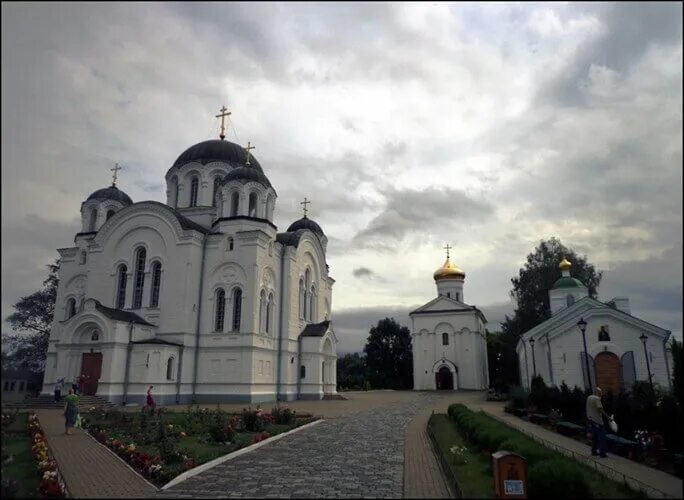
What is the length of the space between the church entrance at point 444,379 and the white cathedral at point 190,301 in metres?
17.3

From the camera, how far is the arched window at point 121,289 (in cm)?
3316

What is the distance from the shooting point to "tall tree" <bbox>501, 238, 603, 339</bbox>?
5059 centimetres

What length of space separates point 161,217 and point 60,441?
769 inches

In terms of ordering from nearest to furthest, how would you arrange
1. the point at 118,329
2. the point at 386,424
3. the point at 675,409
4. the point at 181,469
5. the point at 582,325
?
the point at 181,469
the point at 675,409
the point at 386,424
the point at 582,325
the point at 118,329

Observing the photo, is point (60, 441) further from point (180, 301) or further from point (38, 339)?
point (38, 339)

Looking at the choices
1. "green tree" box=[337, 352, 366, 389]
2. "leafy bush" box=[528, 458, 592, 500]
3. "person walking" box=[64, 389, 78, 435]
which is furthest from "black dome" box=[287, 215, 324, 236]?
"leafy bush" box=[528, 458, 592, 500]

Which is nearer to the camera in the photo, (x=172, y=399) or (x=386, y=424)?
(x=386, y=424)

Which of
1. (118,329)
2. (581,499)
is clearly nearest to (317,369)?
(118,329)

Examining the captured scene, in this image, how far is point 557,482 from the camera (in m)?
7.62

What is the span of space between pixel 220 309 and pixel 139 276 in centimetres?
595

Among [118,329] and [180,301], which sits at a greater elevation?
[180,301]

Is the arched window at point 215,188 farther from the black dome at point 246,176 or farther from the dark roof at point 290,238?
the dark roof at point 290,238

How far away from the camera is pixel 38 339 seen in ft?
118

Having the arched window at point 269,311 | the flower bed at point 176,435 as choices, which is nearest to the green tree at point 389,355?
the arched window at point 269,311
